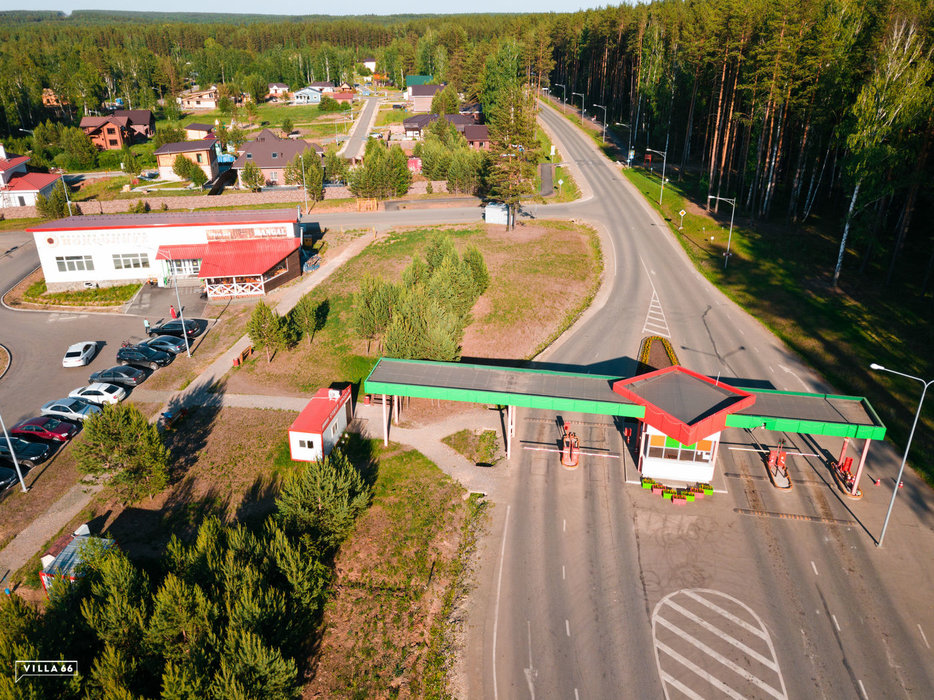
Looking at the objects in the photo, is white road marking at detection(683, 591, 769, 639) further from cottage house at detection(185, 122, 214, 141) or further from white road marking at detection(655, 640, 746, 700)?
cottage house at detection(185, 122, 214, 141)

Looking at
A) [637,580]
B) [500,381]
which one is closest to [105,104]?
[500,381]

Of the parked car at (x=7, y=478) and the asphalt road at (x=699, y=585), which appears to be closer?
the asphalt road at (x=699, y=585)

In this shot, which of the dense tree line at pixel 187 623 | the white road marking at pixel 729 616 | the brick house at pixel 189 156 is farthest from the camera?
the brick house at pixel 189 156

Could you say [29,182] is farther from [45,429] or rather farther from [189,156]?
[45,429]

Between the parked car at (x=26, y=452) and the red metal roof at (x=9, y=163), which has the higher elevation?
the red metal roof at (x=9, y=163)

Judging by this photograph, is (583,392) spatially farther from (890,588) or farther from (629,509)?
(890,588)

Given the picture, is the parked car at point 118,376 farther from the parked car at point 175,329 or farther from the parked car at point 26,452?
the parked car at point 26,452

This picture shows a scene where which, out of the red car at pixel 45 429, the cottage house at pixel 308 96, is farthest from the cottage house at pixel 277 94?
the red car at pixel 45 429
